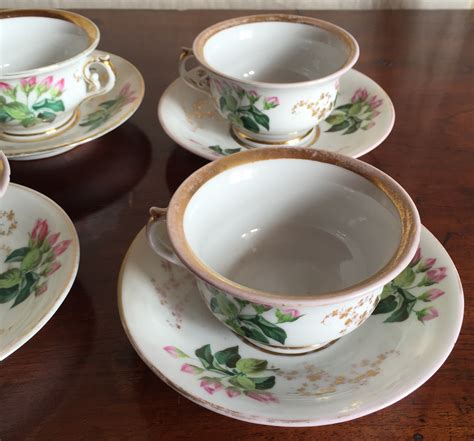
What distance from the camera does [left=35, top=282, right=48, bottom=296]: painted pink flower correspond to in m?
0.46

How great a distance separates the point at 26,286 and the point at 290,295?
0.77 ft

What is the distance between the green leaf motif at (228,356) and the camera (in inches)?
16.6

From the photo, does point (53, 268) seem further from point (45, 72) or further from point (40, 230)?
point (45, 72)

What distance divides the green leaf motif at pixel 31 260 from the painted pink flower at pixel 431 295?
33cm

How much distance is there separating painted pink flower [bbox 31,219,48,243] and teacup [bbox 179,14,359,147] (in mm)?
251

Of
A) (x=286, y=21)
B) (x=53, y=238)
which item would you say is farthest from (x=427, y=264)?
(x=286, y=21)

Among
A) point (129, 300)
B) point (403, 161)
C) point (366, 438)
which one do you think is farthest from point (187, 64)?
point (366, 438)

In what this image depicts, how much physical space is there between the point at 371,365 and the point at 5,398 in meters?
0.27

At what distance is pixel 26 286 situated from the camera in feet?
1.57

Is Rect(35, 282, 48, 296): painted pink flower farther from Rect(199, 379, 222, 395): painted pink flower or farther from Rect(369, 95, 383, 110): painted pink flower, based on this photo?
Rect(369, 95, 383, 110): painted pink flower

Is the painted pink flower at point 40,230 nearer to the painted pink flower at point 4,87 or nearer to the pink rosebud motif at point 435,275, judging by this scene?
the painted pink flower at point 4,87

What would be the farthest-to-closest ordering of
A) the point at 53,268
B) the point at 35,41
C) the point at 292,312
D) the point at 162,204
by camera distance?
the point at 35,41
the point at 162,204
the point at 53,268
the point at 292,312

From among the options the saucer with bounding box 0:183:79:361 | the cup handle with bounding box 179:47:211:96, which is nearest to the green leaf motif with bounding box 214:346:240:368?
the saucer with bounding box 0:183:79:361

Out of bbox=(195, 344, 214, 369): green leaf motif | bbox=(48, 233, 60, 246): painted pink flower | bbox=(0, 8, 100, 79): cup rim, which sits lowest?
bbox=(195, 344, 214, 369): green leaf motif
